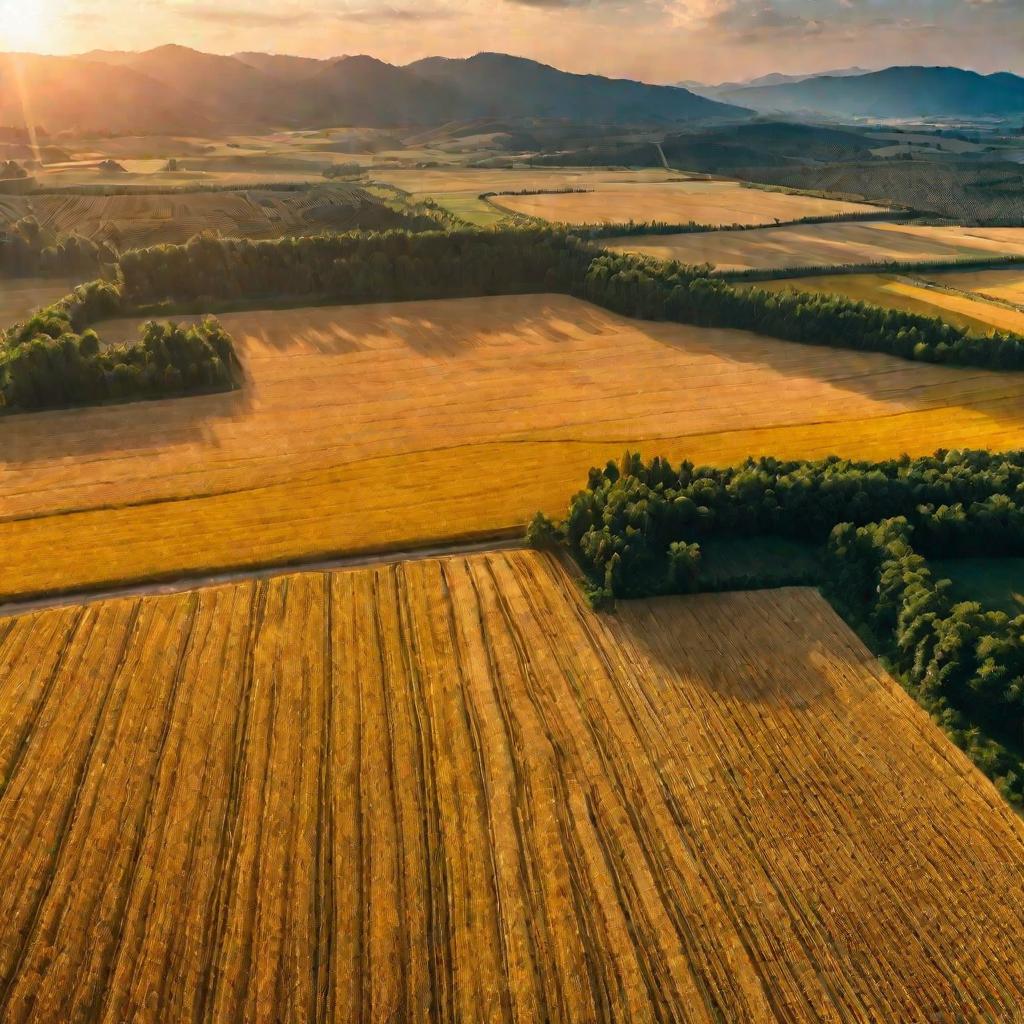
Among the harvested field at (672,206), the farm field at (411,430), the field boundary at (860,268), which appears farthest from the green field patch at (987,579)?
the harvested field at (672,206)

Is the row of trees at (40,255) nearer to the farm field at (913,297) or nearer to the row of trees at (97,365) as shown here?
the row of trees at (97,365)

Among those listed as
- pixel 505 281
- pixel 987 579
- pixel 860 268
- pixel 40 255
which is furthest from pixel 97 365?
pixel 860 268

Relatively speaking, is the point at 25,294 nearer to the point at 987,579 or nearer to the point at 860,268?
the point at 987,579

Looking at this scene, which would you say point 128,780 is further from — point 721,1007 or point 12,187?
point 12,187

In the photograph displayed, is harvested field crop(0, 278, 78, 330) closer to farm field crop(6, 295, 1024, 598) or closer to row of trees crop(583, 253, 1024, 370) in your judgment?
farm field crop(6, 295, 1024, 598)

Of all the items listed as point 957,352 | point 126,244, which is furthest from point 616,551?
point 126,244
